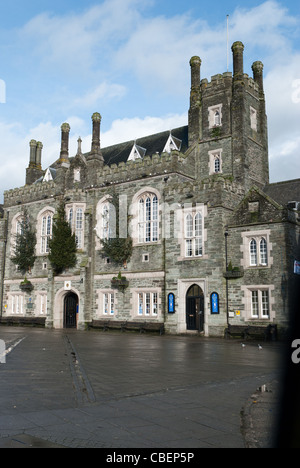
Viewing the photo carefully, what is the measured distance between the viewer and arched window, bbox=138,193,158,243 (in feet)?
102

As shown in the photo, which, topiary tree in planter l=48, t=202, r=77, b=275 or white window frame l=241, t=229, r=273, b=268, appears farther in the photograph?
topiary tree in planter l=48, t=202, r=77, b=275

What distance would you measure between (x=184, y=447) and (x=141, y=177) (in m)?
27.0

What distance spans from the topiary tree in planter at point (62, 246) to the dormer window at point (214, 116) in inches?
518

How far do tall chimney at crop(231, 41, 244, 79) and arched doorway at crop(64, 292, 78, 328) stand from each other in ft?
67.5

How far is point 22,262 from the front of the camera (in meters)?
38.5

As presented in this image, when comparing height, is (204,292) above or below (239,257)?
below

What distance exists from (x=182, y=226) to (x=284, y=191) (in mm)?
8439

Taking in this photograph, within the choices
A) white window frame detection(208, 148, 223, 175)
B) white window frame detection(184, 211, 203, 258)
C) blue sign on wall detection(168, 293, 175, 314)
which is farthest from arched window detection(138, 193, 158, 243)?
white window frame detection(208, 148, 223, 175)

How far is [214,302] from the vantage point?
87.7ft

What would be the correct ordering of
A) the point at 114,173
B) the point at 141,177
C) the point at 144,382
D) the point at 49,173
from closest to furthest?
1. the point at 144,382
2. the point at 141,177
3. the point at 114,173
4. the point at 49,173

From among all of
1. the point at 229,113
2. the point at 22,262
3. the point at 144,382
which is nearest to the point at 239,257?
the point at 229,113

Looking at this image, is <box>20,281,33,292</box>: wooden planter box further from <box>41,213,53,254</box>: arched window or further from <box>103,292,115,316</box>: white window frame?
<box>103,292,115,316</box>: white window frame

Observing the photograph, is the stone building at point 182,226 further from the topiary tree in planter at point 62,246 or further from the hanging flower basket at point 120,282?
the topiary tree in planter at point 62,246

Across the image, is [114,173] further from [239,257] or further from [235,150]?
[239,257]
